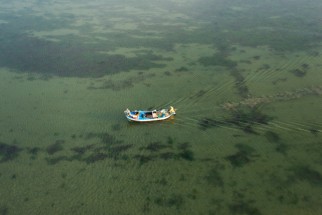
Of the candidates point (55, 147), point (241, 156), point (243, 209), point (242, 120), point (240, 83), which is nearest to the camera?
point (243, 209)

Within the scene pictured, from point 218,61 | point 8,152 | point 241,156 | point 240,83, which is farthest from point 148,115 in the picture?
point 218,61

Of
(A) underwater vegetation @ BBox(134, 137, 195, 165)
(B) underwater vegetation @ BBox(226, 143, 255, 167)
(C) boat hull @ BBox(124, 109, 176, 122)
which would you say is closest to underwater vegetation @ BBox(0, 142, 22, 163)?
(C) boat hull @ BBox(124, 109, 176, 122)

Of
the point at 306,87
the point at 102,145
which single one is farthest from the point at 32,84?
the point at 306,87

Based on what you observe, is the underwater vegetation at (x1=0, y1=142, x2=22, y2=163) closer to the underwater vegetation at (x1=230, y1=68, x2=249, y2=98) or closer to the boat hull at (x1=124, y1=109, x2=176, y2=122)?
the boat hull at (x1=124, y1=109, x2=176, y2=122)

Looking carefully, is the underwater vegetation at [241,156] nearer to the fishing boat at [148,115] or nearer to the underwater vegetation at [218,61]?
the fishing boat at [148,115]

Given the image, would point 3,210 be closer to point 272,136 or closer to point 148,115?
point 148,115
